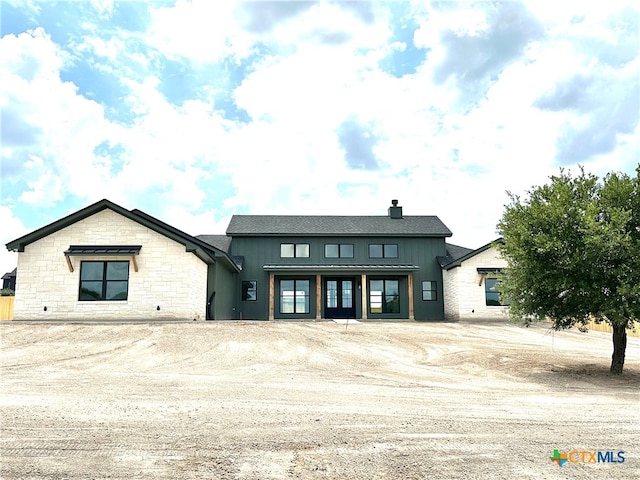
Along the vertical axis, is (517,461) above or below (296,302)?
below

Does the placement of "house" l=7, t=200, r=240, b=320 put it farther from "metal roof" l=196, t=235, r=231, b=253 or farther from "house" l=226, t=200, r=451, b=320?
"metal roof" l=196, t=235, r=231, b=253

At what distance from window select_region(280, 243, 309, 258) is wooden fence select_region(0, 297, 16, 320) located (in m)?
15.1

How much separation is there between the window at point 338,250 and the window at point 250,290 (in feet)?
15.4

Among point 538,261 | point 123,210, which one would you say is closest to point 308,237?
point 123,210

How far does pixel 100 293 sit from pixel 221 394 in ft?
41.3

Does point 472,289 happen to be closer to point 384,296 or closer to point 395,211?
point 384,296

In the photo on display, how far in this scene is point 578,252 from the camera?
10.9 meters

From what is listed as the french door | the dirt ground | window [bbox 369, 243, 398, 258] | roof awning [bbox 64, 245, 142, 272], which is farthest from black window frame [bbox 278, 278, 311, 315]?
the dirt ground

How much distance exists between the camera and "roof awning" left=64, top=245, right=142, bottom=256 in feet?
61.3

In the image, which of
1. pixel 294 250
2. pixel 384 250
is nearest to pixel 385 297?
pixel 384 250

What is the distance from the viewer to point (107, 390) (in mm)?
8672

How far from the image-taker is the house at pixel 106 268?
18719 mm

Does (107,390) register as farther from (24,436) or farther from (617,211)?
(617,211)

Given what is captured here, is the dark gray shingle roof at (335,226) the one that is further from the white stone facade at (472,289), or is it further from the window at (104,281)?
the window at (104,281)
